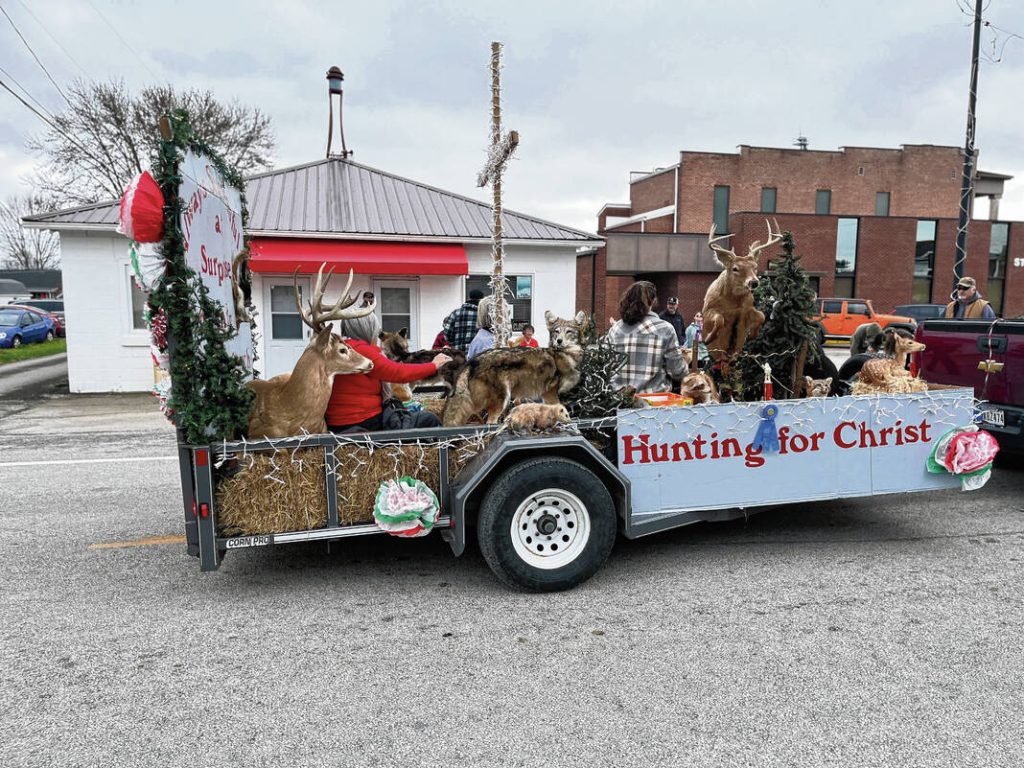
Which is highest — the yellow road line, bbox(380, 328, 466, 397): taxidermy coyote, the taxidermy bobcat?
bbox(380, 328, 466, 397): taxidermy coyote

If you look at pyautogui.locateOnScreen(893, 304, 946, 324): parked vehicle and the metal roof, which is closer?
the metal roof

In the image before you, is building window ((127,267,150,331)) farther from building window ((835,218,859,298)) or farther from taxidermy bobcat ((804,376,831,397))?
building window ((835,218,859,298))

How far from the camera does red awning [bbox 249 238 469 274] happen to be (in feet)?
41.8

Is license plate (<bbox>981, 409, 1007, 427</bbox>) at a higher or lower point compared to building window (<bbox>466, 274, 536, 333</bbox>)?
lower

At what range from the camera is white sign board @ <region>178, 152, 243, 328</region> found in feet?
12.9

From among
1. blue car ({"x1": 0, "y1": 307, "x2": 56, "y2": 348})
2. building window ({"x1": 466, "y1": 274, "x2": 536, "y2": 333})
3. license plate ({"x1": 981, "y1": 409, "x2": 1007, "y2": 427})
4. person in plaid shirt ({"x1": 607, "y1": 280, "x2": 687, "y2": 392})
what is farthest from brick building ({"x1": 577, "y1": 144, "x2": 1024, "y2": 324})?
blue car ({"x1": 0, "y1": 307, "x2": 56, "y2": 348})

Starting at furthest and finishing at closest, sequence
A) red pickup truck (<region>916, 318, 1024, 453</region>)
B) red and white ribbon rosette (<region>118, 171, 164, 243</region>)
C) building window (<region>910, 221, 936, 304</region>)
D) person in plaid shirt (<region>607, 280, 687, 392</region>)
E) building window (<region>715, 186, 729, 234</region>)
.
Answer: building window (<region>715, 186, 729, 234</region>)
building window (<region>910, 221, 936, 304</region>)
red pickup truck (<region>916, 318, 1024, 453</region>)
person in plaid shirt (<region>607, 280, 687, 392</region>)
red and white ribbon rosette (<region>118, 171, 164, 243</region>)

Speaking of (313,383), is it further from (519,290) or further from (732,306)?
(519,290)

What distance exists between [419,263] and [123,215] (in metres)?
9.81

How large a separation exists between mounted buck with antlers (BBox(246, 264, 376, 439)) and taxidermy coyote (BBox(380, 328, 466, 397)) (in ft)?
2.31

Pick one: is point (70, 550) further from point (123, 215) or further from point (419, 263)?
point (419, 263)

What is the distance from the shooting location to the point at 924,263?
36.0 meters

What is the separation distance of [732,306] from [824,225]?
104 feet

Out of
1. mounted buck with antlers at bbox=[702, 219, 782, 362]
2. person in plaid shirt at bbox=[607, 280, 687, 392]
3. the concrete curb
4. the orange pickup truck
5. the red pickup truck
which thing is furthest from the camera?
the orange pickup truck
